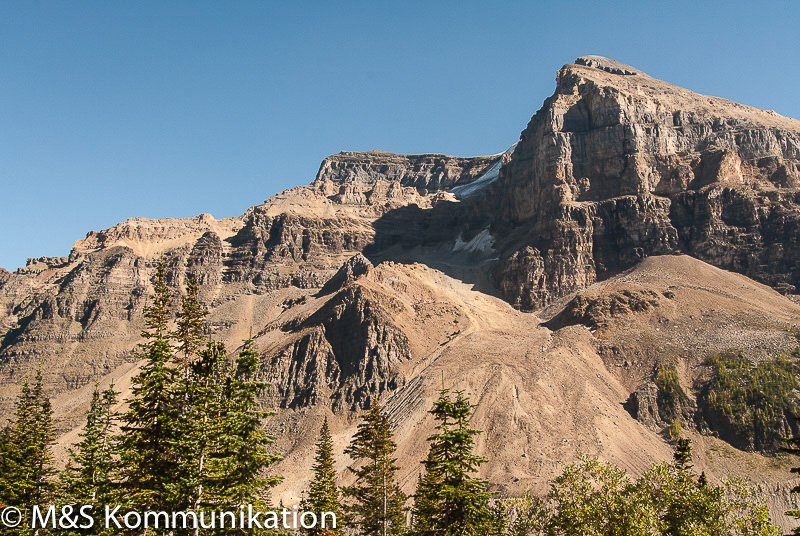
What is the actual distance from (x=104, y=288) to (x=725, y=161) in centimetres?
18103

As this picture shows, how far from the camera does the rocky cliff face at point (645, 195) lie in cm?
15188

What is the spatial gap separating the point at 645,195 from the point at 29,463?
16192cm

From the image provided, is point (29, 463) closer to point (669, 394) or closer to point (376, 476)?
point (376, 476)

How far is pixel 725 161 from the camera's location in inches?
6516

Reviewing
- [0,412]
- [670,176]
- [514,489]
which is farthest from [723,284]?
[0,412]

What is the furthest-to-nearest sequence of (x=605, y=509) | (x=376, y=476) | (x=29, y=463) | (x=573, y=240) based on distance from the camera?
(x=573, y=240), (x=376, y=476), (x=29, y=463), (x=605, y=509)

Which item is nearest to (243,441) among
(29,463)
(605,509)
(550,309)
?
(605,509)

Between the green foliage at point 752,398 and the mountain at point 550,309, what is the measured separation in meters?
2.29

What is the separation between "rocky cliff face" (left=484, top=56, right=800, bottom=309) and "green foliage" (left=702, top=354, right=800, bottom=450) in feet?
168

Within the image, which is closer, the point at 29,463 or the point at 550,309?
the point at 29,463

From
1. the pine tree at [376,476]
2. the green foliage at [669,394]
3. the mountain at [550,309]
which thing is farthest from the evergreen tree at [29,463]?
the green foliage at [669,394]

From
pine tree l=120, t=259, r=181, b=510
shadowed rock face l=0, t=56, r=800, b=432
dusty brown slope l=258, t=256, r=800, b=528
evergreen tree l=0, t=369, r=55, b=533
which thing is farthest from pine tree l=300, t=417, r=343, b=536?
shadowed rock face l=0, t=56, r=800, b=432

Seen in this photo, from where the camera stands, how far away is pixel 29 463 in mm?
35281

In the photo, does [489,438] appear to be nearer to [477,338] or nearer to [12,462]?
[477,338]
